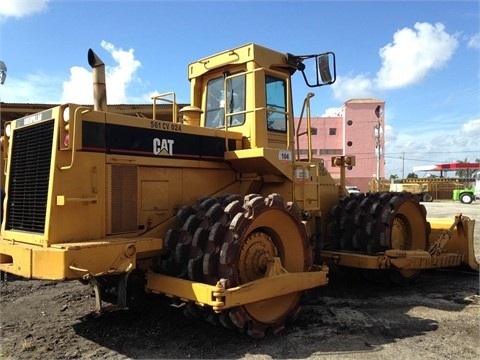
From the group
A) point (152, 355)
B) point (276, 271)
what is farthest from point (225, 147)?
point (152, 355)

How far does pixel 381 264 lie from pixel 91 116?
14.2 ft

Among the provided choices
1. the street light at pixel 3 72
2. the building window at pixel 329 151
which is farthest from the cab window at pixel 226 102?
the building window at pixel 329 151

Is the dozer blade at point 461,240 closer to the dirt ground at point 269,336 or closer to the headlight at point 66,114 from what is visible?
the dirt ground at point 269,336

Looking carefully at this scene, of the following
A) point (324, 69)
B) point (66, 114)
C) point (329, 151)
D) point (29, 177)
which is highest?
point (329, 151)

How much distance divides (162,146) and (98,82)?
1.02 meters

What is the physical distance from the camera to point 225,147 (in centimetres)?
614

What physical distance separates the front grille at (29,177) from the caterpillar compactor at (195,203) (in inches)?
0.8

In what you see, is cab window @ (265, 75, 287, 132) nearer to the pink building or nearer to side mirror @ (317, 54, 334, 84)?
side mirror @ (317, 54, 334, 84)

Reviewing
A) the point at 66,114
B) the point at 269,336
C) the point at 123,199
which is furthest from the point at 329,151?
the point at 66,114

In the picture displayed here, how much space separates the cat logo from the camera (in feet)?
17.7

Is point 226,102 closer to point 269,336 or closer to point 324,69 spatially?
point 324,69

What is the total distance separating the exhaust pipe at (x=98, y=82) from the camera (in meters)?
5.32

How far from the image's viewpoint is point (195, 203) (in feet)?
18.4

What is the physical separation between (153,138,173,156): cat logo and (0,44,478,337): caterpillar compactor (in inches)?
0.6
